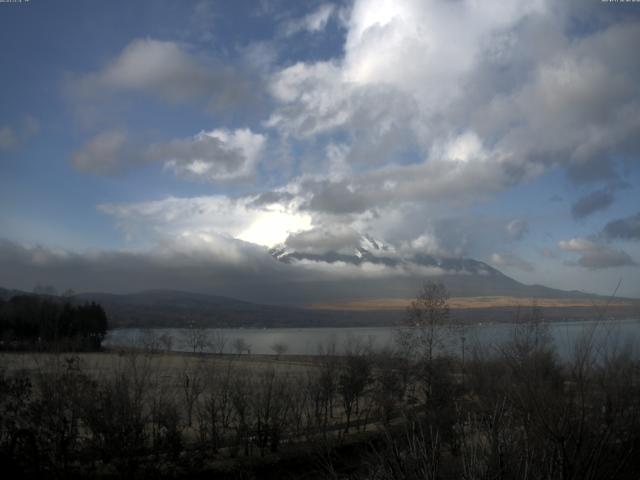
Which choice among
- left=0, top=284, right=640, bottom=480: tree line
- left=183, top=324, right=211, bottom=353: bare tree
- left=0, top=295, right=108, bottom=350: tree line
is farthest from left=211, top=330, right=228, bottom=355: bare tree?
left=0, top=284, right=640, bottom=480: tree line

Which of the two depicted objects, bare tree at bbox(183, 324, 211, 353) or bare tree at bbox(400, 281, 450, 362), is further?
bare tree at bbox(183, 324, 211, 353)

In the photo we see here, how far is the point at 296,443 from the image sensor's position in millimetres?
23297

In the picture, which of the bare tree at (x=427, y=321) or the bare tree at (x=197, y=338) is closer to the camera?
the bare tree at (x=427, y=321)

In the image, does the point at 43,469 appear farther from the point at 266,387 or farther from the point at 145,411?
the point at 266,387

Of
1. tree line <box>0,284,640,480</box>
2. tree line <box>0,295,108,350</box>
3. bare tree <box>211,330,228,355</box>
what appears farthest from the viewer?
bare tree <box>211,330,228,355</box>

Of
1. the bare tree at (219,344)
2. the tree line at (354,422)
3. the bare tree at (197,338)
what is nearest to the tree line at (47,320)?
the bare tree at (219,344)

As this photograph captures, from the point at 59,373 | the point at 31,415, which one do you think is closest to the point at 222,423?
the point at 59,373

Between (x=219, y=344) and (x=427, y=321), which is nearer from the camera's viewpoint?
(x=427, y=321)

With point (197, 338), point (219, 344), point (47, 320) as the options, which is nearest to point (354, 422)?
point (47, 320)

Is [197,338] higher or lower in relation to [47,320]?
lower

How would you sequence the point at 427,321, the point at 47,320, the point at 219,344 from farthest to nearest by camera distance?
the point at 219,344
the point at 47,320
the point at 427,321

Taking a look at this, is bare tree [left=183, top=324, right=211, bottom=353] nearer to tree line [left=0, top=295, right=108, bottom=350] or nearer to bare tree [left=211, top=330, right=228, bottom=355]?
bare tree [left=211, top=330, right=228, bottom=355]

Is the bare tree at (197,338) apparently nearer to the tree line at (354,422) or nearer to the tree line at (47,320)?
the tree line at (47,320)

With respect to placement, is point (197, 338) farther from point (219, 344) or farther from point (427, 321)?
point (427, 321)
